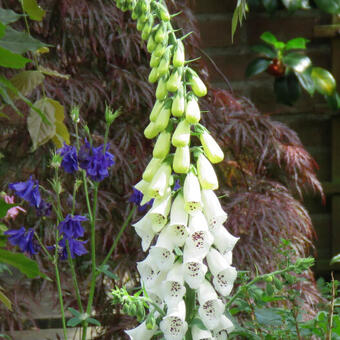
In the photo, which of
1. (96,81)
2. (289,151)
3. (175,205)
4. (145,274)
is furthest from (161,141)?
(289,151)

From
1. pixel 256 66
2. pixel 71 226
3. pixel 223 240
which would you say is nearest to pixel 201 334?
pixel 223 240

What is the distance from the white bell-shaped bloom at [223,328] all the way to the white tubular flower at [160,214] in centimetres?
18

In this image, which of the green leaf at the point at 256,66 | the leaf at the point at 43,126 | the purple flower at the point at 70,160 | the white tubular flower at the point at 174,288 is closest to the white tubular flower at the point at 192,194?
the white tubular flower at the point at 174,288

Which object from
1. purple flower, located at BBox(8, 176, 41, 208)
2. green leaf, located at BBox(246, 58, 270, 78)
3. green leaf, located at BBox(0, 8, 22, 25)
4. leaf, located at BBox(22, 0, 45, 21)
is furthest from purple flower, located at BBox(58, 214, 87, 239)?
green leaf, located at BBox(246, 58, 270, 78)

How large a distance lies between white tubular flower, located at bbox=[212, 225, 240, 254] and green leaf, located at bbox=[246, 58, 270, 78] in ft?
5.42

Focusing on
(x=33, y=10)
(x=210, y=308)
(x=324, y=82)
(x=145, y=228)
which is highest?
(x=33, y=10)

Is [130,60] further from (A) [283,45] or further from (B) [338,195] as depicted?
(B) [338,195]

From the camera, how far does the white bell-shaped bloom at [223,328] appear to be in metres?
1.18

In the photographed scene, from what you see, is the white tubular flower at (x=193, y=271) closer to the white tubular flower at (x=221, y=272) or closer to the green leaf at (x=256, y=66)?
the white tubular flower at (x=221, y=272)

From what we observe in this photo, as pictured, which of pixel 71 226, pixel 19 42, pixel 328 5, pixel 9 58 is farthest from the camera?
pixel 328 5

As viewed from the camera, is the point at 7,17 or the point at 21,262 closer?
the point at 21,262

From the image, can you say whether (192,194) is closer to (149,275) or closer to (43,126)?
(149,275)

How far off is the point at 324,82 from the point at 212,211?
1.73 m

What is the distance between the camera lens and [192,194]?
3.67 ft
